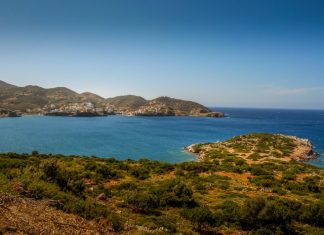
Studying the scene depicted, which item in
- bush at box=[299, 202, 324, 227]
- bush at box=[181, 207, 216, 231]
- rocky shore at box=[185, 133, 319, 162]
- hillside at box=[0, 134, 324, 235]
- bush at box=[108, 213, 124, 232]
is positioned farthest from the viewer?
rocky shore at box=[185, 133, 319, 162]

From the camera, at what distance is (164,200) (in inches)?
1054

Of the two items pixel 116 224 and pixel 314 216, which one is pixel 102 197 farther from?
pixel 314 216

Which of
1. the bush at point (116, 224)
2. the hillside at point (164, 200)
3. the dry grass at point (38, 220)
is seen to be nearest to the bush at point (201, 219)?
the hillside at point (164, 200)

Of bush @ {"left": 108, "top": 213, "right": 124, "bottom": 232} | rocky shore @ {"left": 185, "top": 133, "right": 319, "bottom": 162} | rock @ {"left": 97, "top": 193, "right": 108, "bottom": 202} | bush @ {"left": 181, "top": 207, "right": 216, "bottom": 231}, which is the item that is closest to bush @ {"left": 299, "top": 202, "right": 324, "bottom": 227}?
bush @ {"left": 181, "top": 207, "right": 216, "bottom": 231}

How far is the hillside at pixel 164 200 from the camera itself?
57.2ft

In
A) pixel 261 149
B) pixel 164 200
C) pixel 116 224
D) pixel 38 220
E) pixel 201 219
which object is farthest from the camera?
pixel 261 149

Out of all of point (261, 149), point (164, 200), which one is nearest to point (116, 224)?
point (164, 200)

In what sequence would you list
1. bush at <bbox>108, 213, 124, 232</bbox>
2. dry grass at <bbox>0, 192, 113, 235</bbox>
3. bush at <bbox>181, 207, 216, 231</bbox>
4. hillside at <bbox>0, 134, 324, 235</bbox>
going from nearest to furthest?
dry grass at <bbox>0, 192, 113, 235</bbox> < bush at <bbox>108, 213, 124, 232</bbox> < hillside at <bbox>0, 134, 324, 235</bbox> < bush at <bbox>181, 207, 216, 231</bbox>

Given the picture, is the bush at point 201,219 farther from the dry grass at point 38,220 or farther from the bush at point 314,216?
the bush at point 314,216

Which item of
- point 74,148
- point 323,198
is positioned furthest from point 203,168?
point 74,148

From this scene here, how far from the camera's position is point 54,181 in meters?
24.1

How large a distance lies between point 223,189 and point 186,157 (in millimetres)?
35916

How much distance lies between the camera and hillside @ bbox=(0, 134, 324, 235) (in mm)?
17422

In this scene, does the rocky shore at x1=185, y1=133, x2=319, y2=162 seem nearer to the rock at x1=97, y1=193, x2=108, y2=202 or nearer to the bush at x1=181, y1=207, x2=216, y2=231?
the rock at x1=97, y1=193, x2=108, y2=202
